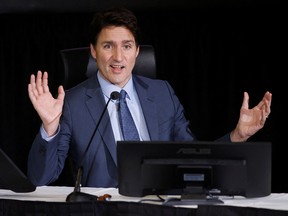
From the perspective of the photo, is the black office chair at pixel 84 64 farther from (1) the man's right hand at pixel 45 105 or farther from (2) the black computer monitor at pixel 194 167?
(2) the black computer monitor at pixel 194 167

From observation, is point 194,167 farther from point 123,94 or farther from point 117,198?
point 123,94

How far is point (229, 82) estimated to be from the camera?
3.79 metres

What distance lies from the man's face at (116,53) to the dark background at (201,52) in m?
1.00

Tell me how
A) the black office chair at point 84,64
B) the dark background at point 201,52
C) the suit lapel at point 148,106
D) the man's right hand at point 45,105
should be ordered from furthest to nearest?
the dark background at point 201,52 → the black office chair at point 84,64 → the suit lapel at point 148,106 → the man's right hand at point 45,105

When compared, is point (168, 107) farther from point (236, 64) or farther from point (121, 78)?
point (236, 64)

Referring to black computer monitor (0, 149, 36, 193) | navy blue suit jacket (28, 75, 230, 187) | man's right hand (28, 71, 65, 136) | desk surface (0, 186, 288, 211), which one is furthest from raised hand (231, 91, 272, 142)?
black computer monitor (0, 149, 36, 193)

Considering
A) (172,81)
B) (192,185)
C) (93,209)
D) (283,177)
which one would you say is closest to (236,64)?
(172,81)

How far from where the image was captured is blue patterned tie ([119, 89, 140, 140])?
2.65 meters

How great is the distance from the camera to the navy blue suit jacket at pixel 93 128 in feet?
8.64

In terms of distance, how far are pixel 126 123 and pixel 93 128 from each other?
0.14 meters

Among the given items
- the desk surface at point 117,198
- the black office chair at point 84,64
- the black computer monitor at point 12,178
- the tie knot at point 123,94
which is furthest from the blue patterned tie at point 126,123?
the black computer monitor at point 12,178

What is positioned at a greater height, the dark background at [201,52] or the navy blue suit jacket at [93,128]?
the dark background at [201,52]

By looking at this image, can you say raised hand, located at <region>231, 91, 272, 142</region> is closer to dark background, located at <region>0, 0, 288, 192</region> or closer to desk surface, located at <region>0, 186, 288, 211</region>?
desk surface, located at <region>0, 186, 288, 211</region>

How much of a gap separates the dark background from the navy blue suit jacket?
0.98m
